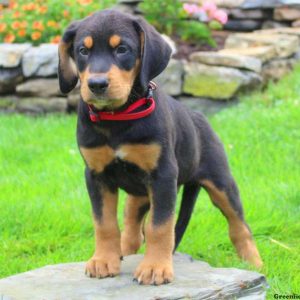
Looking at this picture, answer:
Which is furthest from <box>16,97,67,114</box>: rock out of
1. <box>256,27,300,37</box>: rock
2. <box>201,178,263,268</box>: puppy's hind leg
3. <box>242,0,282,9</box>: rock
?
<box>201,178,263,268</box>: puppy's hind leg

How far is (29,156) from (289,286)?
385 cm

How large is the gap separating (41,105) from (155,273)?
6.02 meters

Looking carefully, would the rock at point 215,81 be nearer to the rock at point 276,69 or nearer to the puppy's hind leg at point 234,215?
the rock at point 276,69

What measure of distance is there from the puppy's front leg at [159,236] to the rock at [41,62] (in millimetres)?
5753

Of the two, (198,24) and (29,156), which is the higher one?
(198,24)

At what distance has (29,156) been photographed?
7.36m

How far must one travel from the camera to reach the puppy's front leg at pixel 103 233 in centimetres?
388

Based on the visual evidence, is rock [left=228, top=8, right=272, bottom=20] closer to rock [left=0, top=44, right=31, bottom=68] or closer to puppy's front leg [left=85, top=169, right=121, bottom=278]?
rock [left=0, top=44, right=31, bottom=68]

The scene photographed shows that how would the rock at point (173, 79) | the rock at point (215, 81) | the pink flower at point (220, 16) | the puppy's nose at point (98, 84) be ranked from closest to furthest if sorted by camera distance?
the puppy's nose at point (98, 84) < the rock at point (215, 81) < the rock at point (173, 79) < the pink flower at point (220, 16)

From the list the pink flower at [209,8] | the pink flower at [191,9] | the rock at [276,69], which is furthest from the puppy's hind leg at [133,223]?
the pink flower at [209,8]

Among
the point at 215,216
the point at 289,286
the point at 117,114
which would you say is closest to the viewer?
the point at 117,114

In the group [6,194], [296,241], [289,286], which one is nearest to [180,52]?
[6,194]

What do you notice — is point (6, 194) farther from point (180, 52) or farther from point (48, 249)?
point (180, 52)

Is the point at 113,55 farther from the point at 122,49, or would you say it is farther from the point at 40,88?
the point at 40,88
